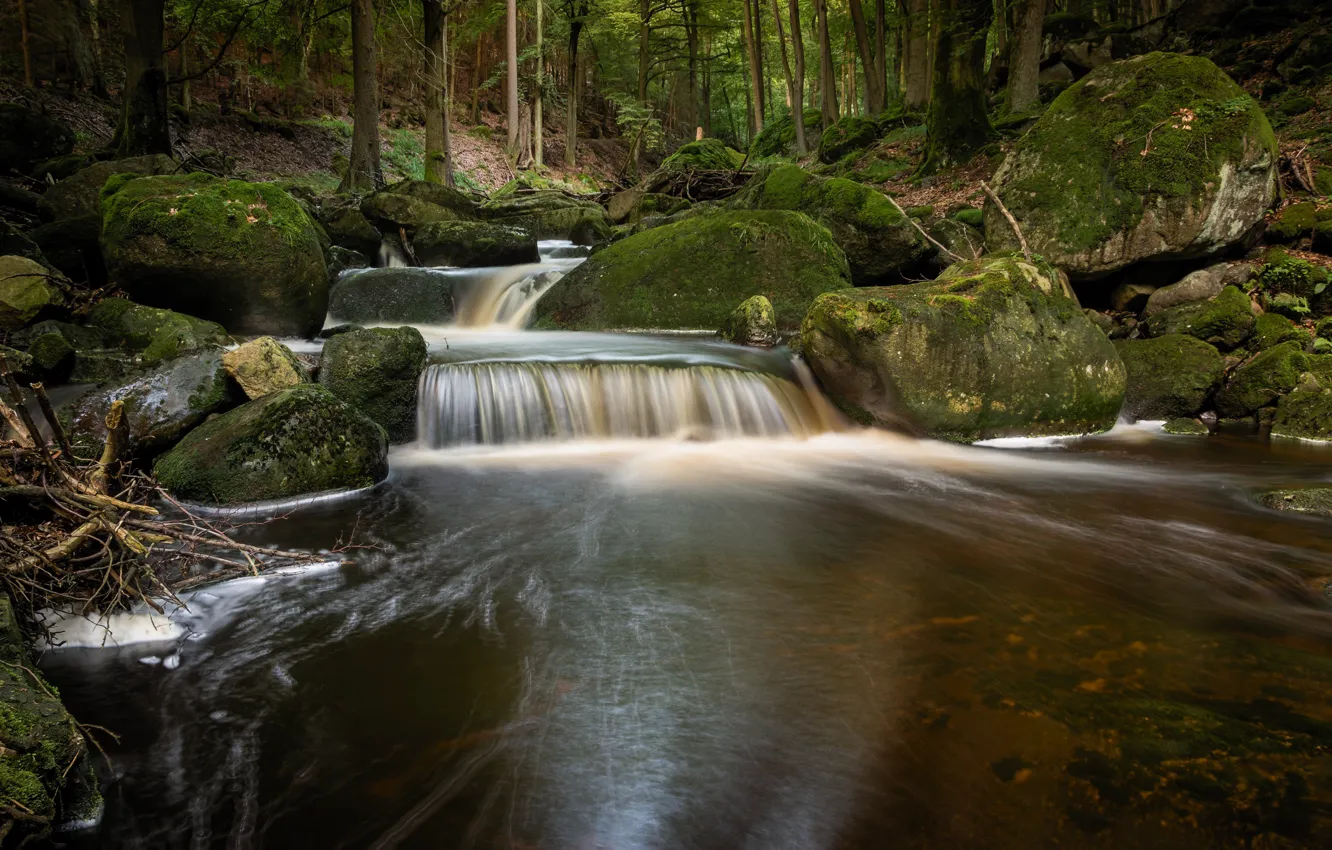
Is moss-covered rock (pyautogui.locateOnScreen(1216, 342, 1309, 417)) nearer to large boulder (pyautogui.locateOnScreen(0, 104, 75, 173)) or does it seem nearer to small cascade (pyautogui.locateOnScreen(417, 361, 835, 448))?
small cascade (pyautogui.locateOnScreen(417, 361, 835, 448))

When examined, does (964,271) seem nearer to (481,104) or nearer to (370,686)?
(370,686)

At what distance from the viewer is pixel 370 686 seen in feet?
10.4

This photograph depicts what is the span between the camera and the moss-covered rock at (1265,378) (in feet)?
27.2

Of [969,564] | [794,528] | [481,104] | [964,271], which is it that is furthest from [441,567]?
[481,104]

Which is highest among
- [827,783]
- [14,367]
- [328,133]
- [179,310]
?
[328,133]

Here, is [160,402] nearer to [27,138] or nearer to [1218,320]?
[1218,320]

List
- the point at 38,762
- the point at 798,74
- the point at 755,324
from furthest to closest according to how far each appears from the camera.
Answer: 1. the point at 798,74
2. the point at 755,324
3. the point at 38,762

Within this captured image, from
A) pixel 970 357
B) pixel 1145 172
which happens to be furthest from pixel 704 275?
pixel 1145 172

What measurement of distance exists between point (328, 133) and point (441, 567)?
24.2 meters

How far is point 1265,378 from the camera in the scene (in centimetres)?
839

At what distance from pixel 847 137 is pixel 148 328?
748 inches

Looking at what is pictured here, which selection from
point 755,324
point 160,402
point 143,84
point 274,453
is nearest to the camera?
point 274,453

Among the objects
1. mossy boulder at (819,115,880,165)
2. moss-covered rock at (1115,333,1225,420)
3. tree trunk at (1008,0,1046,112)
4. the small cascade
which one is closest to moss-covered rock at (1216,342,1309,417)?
moss-covered rock at (1115,333,1225,420)

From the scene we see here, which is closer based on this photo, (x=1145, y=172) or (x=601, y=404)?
(x=601, y=404)
